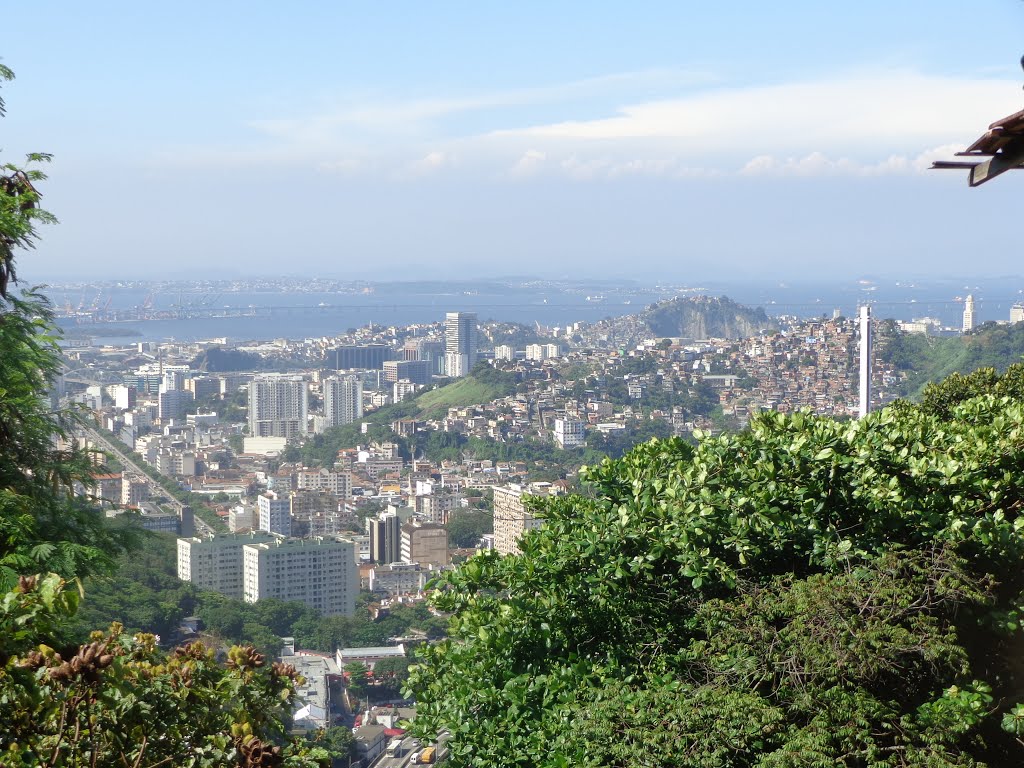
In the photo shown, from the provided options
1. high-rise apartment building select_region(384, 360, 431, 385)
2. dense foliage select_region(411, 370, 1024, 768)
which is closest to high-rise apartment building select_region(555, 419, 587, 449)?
high-rise apartment building select_region(384, 360, 431, 385)

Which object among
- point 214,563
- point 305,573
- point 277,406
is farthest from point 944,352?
point 277,406

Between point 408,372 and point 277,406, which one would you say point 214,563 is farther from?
point 408,372

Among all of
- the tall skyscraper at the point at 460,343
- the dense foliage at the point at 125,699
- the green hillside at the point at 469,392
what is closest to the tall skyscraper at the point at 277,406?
the green hillside at the point at 469,392

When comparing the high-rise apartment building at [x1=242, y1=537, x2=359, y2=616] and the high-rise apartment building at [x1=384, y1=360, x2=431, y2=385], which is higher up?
the high-rise apartment building at [x1=384, y1=360, x2=431, y2=385]

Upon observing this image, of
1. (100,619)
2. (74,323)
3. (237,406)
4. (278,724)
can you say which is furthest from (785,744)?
(74,323)

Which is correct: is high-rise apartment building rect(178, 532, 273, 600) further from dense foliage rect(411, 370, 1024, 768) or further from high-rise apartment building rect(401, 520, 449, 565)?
dense foliage rect(411, 370, 1024, 768)

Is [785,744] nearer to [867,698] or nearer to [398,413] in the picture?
[867,698]

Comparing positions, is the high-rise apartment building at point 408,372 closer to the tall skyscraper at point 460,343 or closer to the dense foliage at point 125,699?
the tall skyscraper at point 460,343

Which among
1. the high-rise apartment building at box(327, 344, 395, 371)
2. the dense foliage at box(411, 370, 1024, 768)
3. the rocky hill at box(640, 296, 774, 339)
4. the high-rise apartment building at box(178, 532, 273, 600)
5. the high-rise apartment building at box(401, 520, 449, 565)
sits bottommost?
the high-rise apartment building at box(401, 520, 449, 565)
